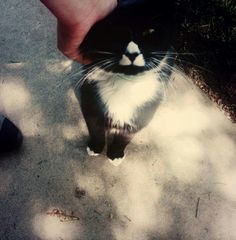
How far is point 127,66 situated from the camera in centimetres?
125

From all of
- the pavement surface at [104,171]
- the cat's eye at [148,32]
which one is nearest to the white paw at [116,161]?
the pavement surface at [104,171]

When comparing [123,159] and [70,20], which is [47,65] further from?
[70,20]

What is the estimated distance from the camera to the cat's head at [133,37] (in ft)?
3.89

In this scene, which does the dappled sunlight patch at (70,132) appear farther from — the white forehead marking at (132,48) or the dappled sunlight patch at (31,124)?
the white forehead marking at (132,48)

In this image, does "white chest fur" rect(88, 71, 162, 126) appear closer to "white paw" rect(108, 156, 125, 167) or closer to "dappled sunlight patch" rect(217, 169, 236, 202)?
"white paw" rect(108, 156, 125, 167)

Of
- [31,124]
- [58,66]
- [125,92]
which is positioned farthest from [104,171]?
[58,66]

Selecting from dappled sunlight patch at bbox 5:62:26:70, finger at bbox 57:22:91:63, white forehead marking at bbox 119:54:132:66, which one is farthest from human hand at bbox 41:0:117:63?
dappled sunlight patch at bbox 5:62:26:70

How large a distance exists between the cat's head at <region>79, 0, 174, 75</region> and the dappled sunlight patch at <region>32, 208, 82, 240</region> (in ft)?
2.95

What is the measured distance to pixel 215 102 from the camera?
7.36 ft

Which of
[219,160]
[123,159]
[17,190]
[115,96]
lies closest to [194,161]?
[219,160]

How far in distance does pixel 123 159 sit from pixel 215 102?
26.1 inches

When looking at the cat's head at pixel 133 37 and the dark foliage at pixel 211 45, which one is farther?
the dark foliage at pixel 211 45

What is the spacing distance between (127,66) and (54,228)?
0.97 meters

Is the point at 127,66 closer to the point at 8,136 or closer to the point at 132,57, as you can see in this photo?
the point at 132,57
